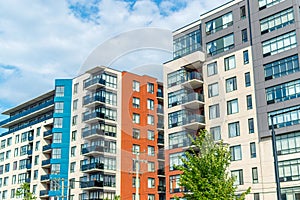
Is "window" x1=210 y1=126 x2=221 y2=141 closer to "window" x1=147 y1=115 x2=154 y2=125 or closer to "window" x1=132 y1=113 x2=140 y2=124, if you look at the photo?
"window" x1=132 y1=113 x2=140 y2=124

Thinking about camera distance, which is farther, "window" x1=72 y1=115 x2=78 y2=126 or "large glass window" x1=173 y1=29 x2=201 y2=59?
"window" x1=72 y1=115 x2=78 y2=126

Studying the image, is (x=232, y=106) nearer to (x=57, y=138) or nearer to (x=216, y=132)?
(x=216, y=132)

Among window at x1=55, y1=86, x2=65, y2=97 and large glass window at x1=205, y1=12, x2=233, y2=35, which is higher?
large glass window at x1=205, y1=12, x2=233, y2=35

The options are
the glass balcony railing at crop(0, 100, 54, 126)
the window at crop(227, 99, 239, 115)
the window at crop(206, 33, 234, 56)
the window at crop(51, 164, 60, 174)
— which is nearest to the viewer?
the window at crop(227, 99, 239, 115)

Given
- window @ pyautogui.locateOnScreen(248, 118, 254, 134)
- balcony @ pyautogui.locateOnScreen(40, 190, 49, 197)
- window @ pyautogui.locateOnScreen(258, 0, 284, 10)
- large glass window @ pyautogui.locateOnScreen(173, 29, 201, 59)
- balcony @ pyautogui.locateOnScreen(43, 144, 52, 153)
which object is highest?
window @ pyautogui.locateOnScreen(258, 0, 284, 10)

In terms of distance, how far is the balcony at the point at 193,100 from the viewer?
169 feet

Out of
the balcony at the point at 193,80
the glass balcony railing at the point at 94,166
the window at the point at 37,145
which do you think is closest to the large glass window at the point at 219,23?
the balcony at the point at 193,80

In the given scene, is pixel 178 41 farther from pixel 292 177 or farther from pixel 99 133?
pixel 292 177

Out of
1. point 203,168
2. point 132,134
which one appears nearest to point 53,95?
point 132,134

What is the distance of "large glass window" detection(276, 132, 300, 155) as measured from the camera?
4188cm

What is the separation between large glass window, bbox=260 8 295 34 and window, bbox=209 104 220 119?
10285 mm

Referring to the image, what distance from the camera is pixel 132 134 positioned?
213 feet

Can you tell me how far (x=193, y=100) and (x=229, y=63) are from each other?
6224mm

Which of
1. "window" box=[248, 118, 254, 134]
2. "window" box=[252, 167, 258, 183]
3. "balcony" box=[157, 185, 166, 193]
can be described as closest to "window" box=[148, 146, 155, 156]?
"balcony" box=[157, 185, 166, 193]
